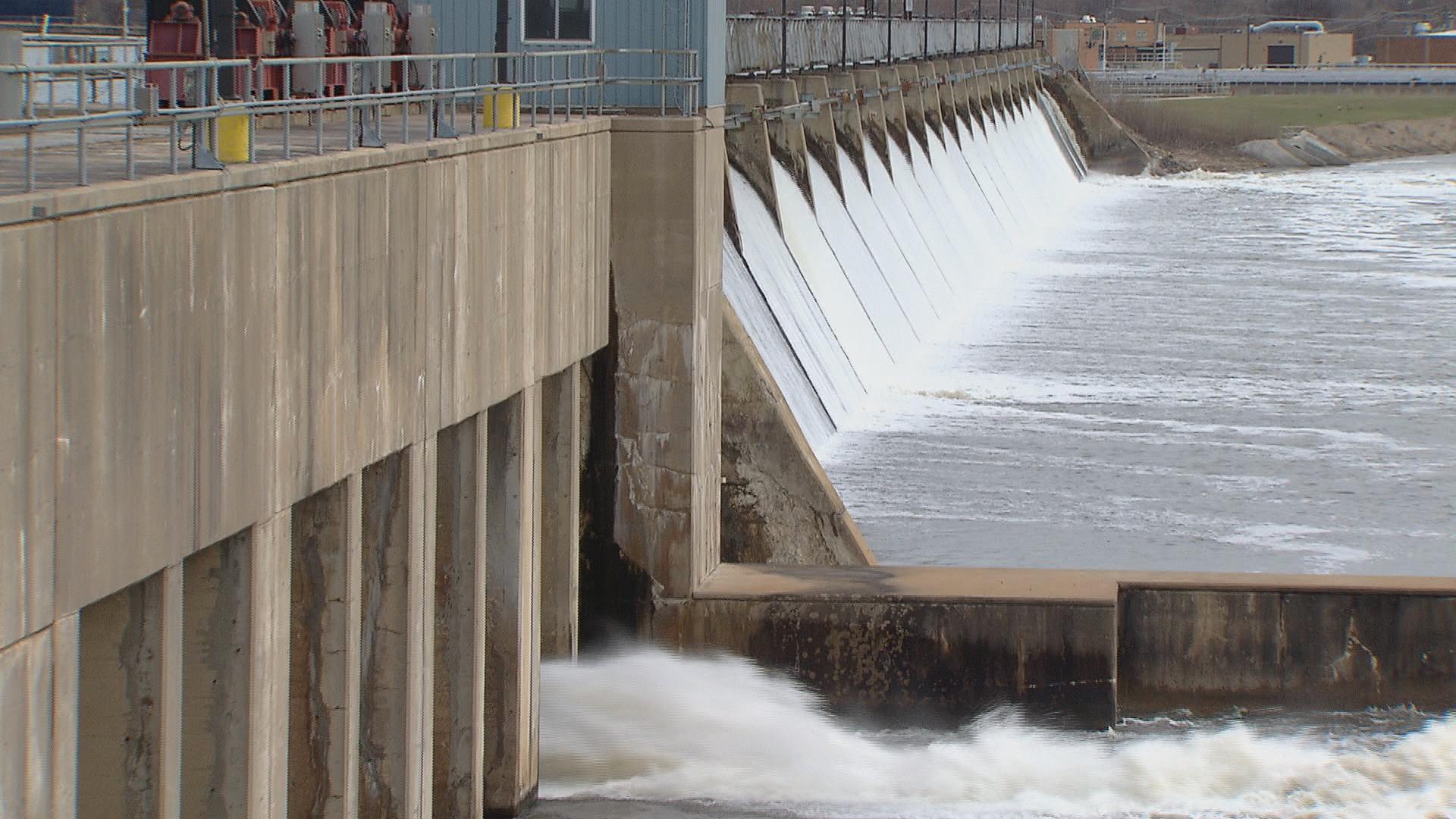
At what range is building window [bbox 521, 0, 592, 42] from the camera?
672 inches

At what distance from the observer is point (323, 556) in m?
10.3

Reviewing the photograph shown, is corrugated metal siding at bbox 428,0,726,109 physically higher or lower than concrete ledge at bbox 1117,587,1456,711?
higher

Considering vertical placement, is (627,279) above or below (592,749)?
above

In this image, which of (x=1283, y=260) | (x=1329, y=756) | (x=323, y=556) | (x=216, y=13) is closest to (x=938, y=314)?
(x=1283, y=260)

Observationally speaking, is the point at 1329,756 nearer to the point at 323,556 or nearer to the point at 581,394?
the point at 581,394

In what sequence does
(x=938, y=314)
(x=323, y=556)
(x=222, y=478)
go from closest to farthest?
(x=222, y=478)
(x=323, y=556)
(x=938, y=314)

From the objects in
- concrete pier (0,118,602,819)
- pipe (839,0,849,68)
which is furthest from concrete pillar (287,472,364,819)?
pipe (839,0,849,68)

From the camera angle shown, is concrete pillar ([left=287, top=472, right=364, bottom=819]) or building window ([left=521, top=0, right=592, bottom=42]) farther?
building window ([left=521, top=0, right=592, bottom=42])

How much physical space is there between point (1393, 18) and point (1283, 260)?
144011mm

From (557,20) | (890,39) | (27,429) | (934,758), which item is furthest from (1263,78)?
(27,429)

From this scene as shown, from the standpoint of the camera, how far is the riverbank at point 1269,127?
9156 cm

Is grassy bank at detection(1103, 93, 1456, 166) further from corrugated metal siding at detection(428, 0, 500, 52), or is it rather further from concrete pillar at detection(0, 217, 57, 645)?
concrete pillar at detection(0, 217, 57, 645)

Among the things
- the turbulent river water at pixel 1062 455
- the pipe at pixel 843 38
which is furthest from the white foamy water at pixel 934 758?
the pipe at pixel 843 38

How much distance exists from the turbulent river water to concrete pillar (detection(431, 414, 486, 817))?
5.41 feet
